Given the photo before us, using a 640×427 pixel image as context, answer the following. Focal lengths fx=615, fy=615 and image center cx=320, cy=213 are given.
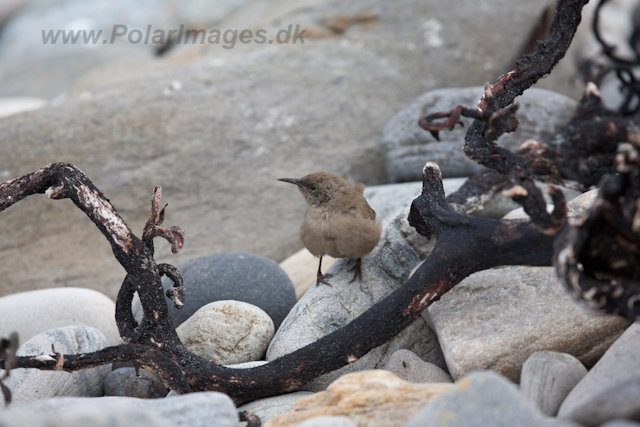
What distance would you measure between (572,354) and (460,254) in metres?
0.78

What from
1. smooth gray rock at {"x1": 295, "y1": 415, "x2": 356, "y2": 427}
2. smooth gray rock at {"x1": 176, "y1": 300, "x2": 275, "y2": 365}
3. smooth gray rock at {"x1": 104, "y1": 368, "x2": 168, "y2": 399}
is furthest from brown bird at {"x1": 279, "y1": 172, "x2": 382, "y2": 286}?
smooth gray rock at {"x1": 295, "y1": 415, "x2": 356, "y2": 427}

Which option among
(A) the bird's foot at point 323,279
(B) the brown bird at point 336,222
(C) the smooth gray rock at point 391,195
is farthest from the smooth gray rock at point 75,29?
(A) the bird's foot at point 323,279

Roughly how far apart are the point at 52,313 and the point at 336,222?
2.18 m

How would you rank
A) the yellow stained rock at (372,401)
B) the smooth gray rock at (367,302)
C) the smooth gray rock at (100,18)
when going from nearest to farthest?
the yellow stained rock at (372,401), the smooth gray rock at (367,302), the smooth gray rock at (100,18)

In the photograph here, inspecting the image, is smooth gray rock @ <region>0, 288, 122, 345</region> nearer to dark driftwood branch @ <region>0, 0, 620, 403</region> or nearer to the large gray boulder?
the large gray boulder

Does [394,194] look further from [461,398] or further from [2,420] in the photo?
[2,420]

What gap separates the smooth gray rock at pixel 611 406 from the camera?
2119 mm

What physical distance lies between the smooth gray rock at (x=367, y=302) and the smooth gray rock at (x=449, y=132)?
64.8 inches

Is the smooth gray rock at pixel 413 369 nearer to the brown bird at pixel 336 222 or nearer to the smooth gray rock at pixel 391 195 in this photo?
the brown bird at pixel 336 222

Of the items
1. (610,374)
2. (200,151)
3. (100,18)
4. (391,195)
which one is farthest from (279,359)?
(100,18)

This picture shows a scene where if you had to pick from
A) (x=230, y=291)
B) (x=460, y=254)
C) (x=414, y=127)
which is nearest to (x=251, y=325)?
(x=230, y=291)

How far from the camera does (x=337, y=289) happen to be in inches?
160

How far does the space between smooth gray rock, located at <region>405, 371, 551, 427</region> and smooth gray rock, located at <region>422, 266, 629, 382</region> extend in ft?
3.18

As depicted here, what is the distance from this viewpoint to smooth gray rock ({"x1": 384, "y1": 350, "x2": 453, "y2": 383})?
3301 mm
